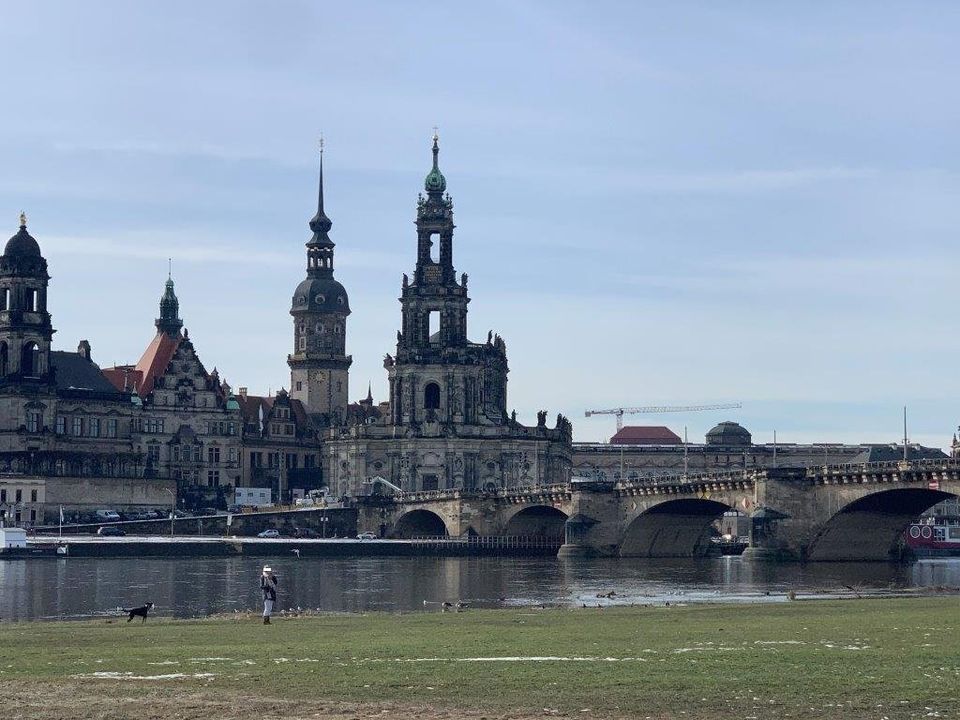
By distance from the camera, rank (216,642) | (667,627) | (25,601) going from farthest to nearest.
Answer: (25,601)
(667,627)
(216,642)

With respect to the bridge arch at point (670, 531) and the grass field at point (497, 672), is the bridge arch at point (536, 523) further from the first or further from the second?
the grass field at point (497, 672)

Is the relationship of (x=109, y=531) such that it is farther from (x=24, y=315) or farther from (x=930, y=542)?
(x=930, y=542)

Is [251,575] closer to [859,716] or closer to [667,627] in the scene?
[667,627]

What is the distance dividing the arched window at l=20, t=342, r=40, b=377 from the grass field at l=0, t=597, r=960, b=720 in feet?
498

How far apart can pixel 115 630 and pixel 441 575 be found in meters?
81.3

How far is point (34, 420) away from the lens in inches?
7662

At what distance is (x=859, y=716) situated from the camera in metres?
28.4

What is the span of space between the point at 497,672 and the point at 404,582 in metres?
84.7

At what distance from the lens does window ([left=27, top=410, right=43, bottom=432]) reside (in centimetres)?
19400

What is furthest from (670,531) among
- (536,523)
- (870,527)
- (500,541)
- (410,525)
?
(410,525)

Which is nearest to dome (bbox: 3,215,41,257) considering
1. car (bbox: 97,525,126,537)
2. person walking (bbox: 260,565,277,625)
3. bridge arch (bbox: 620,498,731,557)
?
car (bbox: 97,525,126,537)

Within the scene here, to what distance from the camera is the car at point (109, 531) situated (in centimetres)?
17509

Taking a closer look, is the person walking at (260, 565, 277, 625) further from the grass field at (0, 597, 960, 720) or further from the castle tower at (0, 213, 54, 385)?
the castle tower at (0, 213, 54, 385)

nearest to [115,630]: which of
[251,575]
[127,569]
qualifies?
[251,575]
